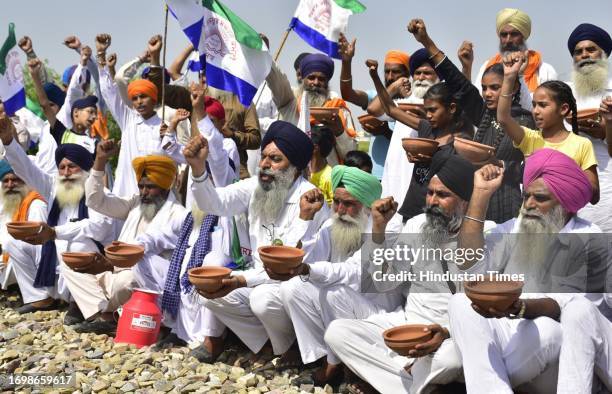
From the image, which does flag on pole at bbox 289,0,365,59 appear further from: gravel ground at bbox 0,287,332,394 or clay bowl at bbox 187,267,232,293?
clay bowl at bbox 187,267,232,293

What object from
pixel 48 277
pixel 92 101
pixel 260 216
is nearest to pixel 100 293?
pixel 48 277

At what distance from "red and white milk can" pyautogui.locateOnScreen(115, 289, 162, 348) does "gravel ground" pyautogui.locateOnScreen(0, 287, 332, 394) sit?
0.33 ft

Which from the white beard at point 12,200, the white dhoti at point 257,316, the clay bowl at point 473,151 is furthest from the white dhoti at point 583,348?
the white beard at point 12,200

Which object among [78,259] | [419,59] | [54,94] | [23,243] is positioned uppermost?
Result: [419,59]

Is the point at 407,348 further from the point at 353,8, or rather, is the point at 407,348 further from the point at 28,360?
the point at 353,8

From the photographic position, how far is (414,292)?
17.3ft

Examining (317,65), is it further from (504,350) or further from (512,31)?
(504,350)

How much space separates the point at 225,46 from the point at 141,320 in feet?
8.66

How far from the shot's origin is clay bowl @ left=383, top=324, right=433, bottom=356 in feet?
14.6

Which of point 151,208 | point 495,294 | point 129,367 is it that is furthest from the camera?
point 151,208

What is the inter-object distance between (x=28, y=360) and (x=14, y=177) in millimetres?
2865

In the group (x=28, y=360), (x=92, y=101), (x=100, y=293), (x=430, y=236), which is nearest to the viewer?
(x=430, y=236)

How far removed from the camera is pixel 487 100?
5945 millimetres

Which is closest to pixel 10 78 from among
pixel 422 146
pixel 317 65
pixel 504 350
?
pixel 317 65
